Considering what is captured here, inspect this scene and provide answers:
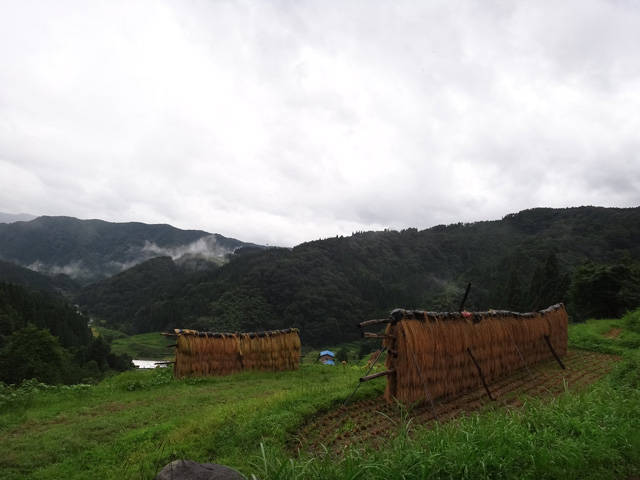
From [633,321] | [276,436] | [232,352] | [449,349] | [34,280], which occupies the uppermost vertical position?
[34,280]

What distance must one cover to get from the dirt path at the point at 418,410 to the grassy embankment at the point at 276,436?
1.04 ft

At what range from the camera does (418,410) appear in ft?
24.5

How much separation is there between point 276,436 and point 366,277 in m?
107

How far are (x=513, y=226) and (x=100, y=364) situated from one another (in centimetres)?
14437

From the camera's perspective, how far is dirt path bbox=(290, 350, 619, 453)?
587 centimetres

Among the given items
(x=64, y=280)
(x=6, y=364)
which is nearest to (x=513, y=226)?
(x=6, y=364)

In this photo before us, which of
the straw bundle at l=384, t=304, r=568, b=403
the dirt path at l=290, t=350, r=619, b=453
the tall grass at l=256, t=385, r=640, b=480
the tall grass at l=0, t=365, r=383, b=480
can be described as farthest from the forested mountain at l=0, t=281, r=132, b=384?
the tall grass at l=256, t=385, r=640, b=480

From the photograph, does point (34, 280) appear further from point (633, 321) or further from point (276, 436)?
point (633, 321)

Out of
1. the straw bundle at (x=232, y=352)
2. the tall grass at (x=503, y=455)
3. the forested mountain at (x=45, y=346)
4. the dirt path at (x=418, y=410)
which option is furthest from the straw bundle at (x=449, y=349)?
the forested mountain at (x=45, y=346)

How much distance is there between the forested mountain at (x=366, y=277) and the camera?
276ft

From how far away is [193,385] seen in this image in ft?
41.5

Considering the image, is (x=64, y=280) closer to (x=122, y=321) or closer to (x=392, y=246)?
(x=122, y=321)

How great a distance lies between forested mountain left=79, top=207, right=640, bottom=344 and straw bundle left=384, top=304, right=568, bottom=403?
120ft

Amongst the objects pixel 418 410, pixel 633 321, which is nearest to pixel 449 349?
pixel 418 410
